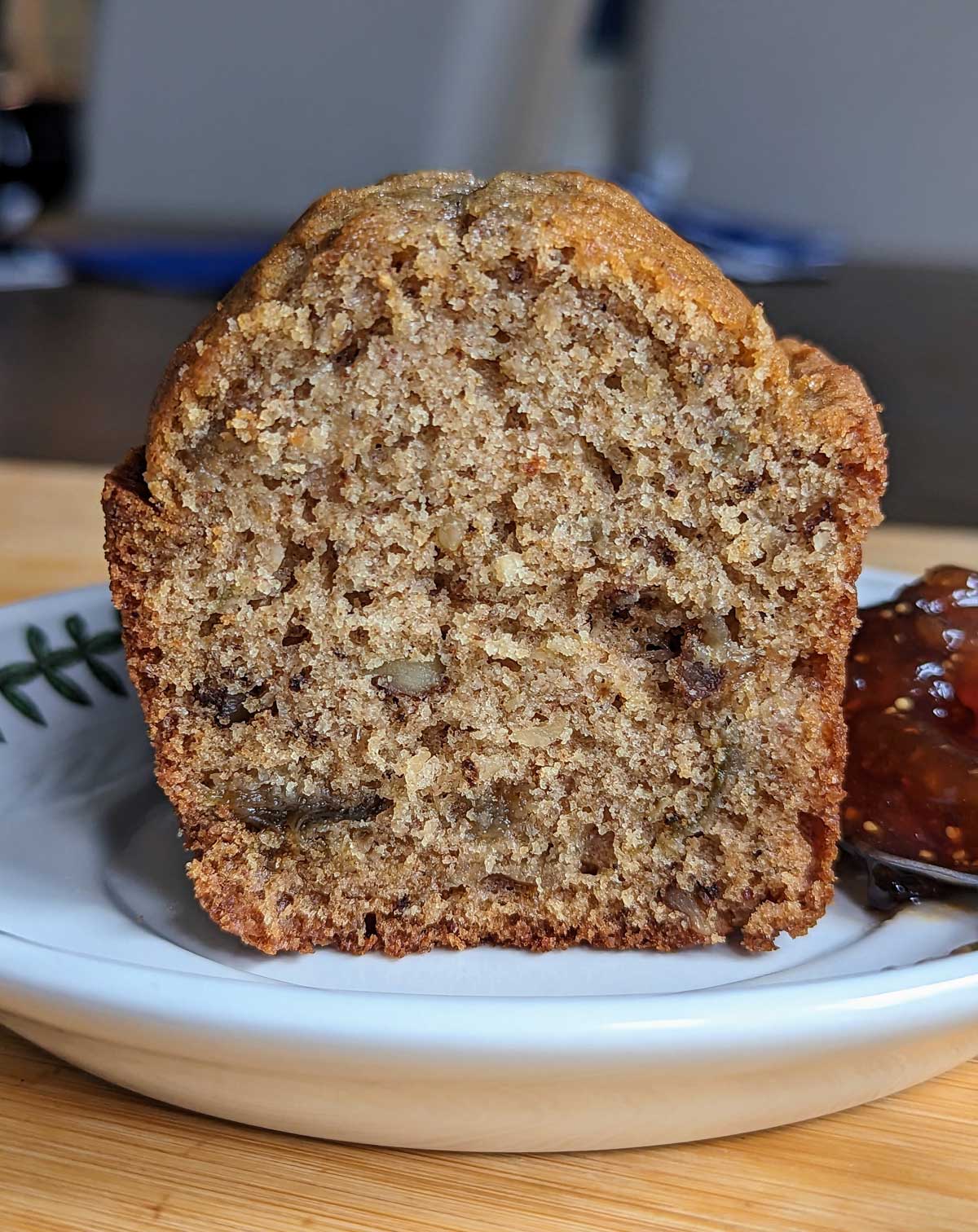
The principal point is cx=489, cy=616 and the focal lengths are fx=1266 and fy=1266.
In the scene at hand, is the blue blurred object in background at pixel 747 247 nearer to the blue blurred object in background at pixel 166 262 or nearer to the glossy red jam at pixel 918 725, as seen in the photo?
the blue blurred object in background at pixel 166 262

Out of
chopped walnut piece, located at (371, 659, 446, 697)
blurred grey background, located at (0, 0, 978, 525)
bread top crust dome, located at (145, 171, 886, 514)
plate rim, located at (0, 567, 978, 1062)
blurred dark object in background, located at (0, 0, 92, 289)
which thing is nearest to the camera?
plate rim, located at (0, 567, 978, 1062)

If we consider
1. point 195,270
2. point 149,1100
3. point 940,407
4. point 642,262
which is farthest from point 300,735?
point 195,270

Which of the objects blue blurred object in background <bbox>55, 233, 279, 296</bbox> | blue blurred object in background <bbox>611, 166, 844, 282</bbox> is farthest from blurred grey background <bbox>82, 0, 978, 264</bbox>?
blue blurred object in background <bbox>55, 233, 279, 296</bbox>

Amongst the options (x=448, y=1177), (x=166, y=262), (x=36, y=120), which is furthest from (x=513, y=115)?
(x=448, y=1177)

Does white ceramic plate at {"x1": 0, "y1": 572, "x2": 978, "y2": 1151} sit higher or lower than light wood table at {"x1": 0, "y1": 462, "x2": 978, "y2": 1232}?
higher

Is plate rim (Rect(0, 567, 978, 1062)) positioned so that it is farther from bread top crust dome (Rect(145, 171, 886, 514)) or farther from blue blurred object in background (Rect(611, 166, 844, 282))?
blue blurred object in background (Rect(611, 166, 844, 282))

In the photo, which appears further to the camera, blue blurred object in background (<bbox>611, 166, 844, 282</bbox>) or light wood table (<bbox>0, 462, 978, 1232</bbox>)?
blue blurred object in background (<bbox>611, 166, 844, 282</bbox>)

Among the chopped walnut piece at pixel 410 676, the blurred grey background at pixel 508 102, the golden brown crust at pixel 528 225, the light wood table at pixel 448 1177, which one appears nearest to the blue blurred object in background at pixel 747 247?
the blurred grey background at pixel 508 102
